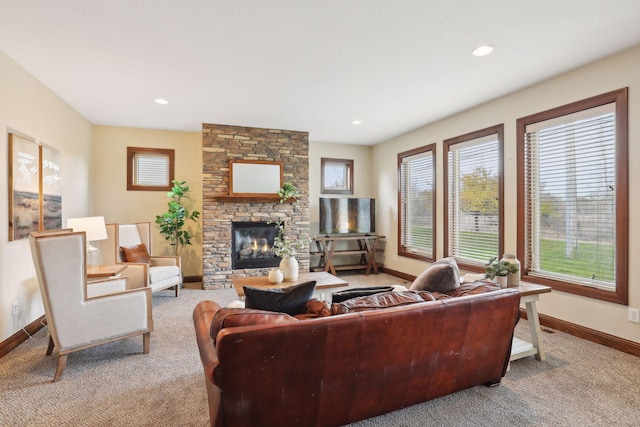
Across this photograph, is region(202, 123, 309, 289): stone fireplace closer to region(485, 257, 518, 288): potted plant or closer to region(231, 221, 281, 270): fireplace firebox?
region(231, 221, 281, 270): fireplace firebox

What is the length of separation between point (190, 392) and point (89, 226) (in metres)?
2.22

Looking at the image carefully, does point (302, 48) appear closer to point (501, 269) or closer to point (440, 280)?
point (440, 280)

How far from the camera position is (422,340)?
1.71 meters

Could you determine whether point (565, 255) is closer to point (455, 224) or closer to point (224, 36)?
point (455, 224)

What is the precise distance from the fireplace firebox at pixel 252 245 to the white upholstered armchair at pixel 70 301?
267 cm

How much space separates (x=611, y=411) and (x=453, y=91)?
125 inches

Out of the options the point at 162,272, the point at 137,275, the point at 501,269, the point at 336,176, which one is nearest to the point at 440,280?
the point at 501,269

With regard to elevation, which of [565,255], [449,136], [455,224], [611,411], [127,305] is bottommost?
[611,411]

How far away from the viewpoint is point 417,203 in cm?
552

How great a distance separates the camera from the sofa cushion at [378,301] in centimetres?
166

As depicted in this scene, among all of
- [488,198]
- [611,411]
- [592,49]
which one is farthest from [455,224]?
[611,411]

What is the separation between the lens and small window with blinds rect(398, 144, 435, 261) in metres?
5.19

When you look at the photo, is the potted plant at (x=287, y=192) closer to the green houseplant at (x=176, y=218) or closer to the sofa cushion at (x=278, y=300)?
the green houseplant at (x=176, y=218)

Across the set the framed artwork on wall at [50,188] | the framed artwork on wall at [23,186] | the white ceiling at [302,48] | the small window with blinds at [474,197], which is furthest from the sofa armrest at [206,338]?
the small window with blinds at [474,197]
